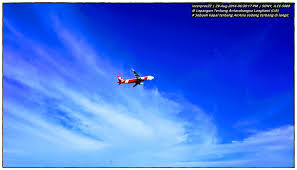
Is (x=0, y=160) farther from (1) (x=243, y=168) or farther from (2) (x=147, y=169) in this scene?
(1) (x=243, y=168)

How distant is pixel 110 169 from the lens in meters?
61.8

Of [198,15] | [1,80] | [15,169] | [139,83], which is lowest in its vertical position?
[15,169]

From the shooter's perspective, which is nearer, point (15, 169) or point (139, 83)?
point (15, 169)

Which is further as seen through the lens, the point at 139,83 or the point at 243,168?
the point at 139,83

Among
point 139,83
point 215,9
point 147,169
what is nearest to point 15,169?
point 147,169

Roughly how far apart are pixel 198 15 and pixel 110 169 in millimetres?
41020

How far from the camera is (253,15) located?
199 feet

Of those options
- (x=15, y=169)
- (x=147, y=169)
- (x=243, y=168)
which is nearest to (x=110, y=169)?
(x=147, y=169)

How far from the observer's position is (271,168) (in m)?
62.6

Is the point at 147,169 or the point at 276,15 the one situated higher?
the point at 276,15

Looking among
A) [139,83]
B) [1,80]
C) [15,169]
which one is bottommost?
[15,169]

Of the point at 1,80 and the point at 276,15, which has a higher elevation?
the point at 276,15

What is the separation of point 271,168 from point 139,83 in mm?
44538

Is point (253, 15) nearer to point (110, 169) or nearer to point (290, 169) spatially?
point (290, 169)
